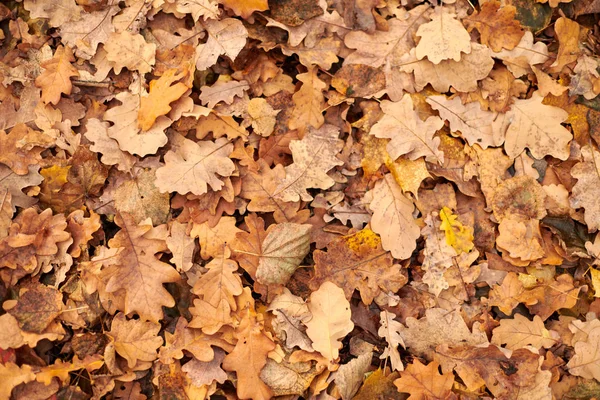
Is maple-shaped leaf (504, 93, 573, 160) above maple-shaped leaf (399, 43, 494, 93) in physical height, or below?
below

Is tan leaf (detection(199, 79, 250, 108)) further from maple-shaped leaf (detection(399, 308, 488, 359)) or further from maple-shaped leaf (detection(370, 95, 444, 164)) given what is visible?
maple-shaped leaf (detection(399, 308, 488, 359))

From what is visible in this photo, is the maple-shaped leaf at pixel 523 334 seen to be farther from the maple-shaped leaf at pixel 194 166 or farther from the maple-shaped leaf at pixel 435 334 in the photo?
the maple-shaped leaf at pixel 194 166

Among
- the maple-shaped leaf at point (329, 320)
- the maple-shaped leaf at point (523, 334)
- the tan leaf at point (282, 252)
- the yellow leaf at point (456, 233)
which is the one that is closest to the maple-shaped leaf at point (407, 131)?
the yellow leaf at point (456, 233)

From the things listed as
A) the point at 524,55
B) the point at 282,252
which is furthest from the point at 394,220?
the point at 524,55

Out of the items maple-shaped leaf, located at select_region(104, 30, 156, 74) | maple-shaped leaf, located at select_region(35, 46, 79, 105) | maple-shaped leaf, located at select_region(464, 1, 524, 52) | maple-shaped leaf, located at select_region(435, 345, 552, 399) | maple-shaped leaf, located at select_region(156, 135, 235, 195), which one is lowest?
maple-shaped leaf, located at select_region(435, 345, 552, 399)

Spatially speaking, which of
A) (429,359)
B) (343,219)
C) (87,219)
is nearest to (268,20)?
(343,219)

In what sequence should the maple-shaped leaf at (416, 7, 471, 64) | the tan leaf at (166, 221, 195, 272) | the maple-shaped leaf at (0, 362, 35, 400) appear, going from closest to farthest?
the maple-shaped leaf at (0, 362, 35, 400) < the tan leaf at (166, 221, 195, 272) < the maple-shaped leaf at (416, 7, 471, 64)

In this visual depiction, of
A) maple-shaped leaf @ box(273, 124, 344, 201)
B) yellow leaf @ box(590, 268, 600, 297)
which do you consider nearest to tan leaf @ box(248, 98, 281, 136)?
maple-shaped leaf @ box(273, 124, 344, 201)
